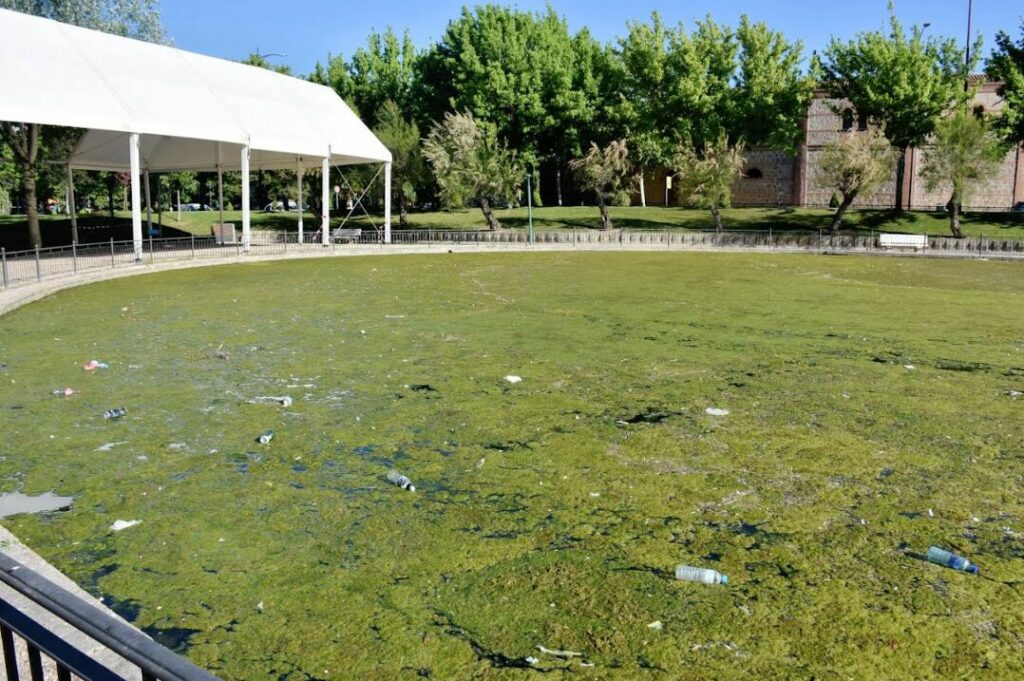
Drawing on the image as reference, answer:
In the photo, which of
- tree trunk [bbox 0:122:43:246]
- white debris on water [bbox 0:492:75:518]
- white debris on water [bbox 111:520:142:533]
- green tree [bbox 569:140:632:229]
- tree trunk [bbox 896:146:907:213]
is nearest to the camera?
white debris on water [bbox 111:520:142:533]

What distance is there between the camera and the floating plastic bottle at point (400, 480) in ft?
20.0

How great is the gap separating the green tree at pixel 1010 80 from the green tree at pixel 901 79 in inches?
56.7

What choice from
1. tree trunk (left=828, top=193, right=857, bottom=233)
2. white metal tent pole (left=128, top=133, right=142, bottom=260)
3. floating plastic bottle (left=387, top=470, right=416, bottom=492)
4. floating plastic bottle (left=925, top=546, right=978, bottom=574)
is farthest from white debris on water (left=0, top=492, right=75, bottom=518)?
tree trunk (left=828, top=193, right=857, bottom=233)

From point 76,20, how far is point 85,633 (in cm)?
4968

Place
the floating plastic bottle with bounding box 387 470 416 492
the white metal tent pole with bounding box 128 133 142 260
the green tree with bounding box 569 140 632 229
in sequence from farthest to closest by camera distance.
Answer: the green tree with bounding box 569 140 632 229
the white metal tent pole with bounding box 128 133 142 260
the floating plastic bottle with bounding box 387 470 416 492

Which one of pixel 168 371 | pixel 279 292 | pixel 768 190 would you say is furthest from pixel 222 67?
pixel 768 190

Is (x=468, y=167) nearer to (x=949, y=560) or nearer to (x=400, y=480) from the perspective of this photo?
(x=400, y=480)

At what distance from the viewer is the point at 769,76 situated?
51.1 m

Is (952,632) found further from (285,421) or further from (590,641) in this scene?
(285,421)

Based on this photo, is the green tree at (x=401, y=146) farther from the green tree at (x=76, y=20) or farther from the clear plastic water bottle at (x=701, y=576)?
the clear plastic water bottle at (x=701, y=576)

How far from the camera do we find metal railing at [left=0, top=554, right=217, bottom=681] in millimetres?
1860

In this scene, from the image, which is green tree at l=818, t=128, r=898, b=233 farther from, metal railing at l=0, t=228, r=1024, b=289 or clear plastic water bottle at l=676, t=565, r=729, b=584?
clear plastic water bottle at l=676, t=565, r=729, b=584

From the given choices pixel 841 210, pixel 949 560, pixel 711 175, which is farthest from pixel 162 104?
pixel 841 210

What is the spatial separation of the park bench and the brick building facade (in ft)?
101
